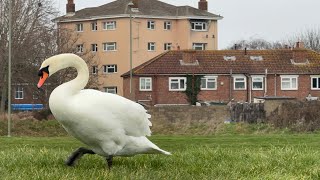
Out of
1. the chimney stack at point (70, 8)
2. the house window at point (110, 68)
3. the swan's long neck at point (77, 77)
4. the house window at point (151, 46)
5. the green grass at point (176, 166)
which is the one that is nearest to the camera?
the green grass at point (176, 166)

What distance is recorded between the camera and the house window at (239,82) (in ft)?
203

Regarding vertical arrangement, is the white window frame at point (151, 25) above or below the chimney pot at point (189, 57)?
above

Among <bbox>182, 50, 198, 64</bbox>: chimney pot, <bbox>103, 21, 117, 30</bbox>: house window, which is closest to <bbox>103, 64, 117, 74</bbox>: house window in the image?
<bbox>103, 21, 117, 30</bbox>: house window

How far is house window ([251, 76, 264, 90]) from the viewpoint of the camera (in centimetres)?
6234

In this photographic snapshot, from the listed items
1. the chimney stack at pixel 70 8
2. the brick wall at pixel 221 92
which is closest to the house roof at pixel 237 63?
the brick wall at pixel 221 92

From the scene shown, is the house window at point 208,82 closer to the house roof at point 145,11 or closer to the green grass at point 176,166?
the house roof at point 145,11

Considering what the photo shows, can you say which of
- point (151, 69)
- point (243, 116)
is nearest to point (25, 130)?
point (243, 116)

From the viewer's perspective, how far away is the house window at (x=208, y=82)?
61472mm

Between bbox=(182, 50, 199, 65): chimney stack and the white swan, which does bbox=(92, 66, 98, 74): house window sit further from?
the white swan

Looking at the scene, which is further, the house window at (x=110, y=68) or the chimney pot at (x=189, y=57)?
the house window at (x=110, y=68)

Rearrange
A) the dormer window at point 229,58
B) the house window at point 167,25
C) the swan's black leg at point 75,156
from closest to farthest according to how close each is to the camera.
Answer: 1. the swan's black leg at point 75,156
2. the dormer window at point 229,58
3. the house window at point 167,25

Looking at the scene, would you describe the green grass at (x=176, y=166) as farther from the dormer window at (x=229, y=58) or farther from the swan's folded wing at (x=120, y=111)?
the dormer window at (x=229, y=58)

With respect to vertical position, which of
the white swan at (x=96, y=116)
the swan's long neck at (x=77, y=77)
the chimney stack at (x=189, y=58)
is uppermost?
the chimney stack at (x=189, y=58)

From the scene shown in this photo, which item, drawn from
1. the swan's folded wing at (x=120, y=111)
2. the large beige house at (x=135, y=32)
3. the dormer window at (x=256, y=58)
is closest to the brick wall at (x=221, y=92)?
the dormer window at (x=256, y=58)
